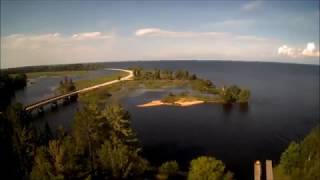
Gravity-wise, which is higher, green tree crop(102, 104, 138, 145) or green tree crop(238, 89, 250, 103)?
green tree crop(102, 104, 138, 145)

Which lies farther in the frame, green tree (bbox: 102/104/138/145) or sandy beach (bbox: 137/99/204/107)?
sandy beach (bbox: 137/99/204/107)

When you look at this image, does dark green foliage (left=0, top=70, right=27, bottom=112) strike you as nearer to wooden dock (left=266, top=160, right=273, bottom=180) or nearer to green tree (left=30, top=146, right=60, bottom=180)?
green tree (left=30, top=146, right=60, bottom=180)

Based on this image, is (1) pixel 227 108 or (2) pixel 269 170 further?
(1) pixel 227 108

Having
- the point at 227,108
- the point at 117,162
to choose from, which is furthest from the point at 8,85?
the point at 117,162

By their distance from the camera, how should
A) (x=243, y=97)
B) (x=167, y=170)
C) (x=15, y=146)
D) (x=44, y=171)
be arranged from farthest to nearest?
1. (x=243, y=97)
2. (x=167, y=170)
3. (x=15, y=146)
4. (x=44, y=171)

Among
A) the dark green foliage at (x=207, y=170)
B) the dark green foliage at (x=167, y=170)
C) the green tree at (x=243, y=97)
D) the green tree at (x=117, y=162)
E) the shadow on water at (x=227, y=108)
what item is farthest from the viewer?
the green tree at (x=243, y=97)

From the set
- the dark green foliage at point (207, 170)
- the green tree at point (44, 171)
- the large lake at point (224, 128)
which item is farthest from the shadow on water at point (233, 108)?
the green tree at point (44, 171)

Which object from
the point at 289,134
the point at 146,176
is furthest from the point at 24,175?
the point at 289,134

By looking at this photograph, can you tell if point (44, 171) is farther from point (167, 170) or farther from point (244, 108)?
point (244, 108)

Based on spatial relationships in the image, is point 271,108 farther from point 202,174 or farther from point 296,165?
point 202,174

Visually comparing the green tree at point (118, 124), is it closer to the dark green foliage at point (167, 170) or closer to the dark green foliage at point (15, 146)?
the dark green foliage at point (167, 170)

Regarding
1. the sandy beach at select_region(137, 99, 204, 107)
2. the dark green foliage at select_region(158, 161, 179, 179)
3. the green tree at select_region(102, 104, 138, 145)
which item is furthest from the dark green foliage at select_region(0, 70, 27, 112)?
the dark green foliage at select_region(158, 161, 179, 179)
